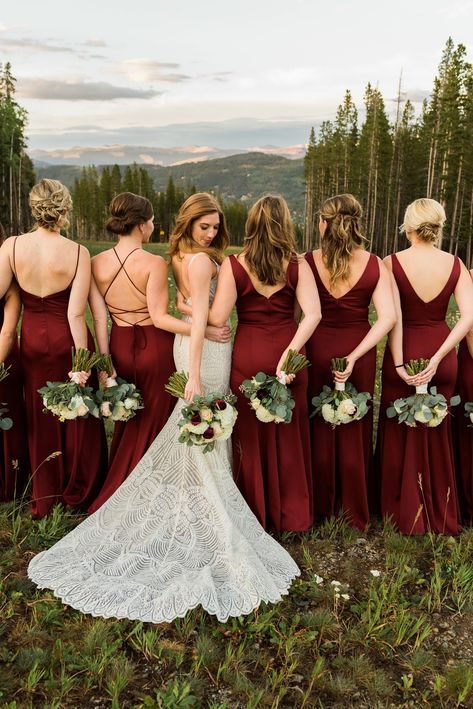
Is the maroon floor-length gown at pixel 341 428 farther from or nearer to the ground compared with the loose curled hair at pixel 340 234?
nearer to the ground

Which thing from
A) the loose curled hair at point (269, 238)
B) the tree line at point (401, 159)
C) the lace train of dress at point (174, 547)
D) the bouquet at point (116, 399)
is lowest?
the lace train of dress at point (174, 547)

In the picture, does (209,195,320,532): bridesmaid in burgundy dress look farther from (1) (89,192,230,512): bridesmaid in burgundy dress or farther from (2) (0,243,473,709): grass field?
(2) (0,243,473,709): grass field

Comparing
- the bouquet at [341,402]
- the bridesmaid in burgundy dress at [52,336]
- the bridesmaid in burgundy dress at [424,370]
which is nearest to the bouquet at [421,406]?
the bridesmaid in burgundy dress at [424,370]

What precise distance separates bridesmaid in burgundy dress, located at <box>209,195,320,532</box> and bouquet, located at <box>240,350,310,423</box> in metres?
0.11

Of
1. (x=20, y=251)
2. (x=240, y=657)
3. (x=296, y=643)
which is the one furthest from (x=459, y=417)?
(x=20, y=251)

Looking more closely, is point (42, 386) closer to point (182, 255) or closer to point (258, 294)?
point (182, 255)

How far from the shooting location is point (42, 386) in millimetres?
6270

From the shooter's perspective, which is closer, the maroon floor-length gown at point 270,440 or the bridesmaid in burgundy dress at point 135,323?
the maroon floor-length gown at point 270,440

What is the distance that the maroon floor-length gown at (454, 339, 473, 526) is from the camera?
625 cm

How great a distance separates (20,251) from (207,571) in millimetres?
3614

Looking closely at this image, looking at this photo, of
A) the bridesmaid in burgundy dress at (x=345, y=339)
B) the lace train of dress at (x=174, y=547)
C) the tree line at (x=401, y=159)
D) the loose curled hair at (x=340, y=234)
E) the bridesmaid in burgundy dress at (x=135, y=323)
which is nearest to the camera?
the lace train of dress at (x=174, y=547)

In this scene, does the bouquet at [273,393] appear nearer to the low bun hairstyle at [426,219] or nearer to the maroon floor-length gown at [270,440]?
the maroon floor-length gown at [270,440]

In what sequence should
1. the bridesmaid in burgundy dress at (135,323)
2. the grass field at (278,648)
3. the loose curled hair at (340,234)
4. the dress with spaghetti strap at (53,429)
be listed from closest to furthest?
the grass field at (278,648) < the loose curled hair at (340,234) < the bridesmaid in burgundy dress at (135,323) < the dress with spaghetti strap at (53,429)

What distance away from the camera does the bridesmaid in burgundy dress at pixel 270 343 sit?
5.42m
